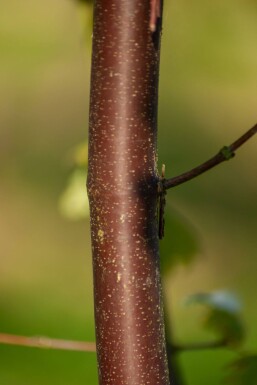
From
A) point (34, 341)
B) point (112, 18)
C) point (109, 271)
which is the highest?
point (112, 18)

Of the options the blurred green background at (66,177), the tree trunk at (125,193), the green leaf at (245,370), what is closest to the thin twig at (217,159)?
the tree trunk at (125,193)

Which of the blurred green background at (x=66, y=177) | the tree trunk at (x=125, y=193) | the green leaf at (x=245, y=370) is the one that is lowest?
the blurred green background at (x=66, y=177)

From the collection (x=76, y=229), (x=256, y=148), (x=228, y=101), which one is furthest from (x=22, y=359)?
(x=228, y=101)

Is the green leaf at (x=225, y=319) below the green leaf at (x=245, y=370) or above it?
below

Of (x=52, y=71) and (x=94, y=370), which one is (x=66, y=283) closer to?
(x=94, y=370)

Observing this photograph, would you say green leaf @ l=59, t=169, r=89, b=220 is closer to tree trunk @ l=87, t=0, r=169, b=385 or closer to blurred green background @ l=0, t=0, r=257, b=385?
tree trunk @ l=87, t=0, r=169, b=385

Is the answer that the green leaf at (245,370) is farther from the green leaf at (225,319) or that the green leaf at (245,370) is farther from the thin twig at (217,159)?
the thin twig at (217,159)

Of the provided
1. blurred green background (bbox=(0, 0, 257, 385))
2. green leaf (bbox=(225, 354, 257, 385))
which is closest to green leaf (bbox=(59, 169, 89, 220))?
green leaf (bbox=(225, 354, 257, 385))
